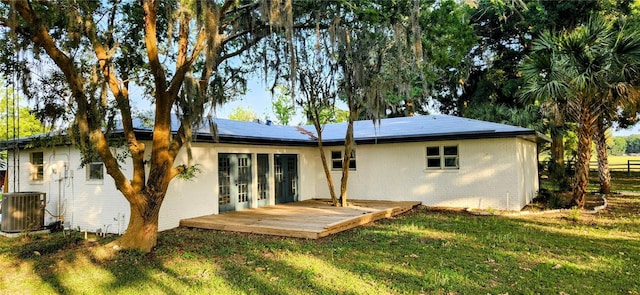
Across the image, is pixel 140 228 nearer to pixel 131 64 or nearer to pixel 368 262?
pixel 131 64

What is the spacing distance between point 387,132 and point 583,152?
518 centimetres

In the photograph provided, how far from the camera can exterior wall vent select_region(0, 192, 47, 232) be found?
26.3ft

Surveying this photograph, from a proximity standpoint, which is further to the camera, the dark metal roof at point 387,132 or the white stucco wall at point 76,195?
the dark metal roof at point 387,132

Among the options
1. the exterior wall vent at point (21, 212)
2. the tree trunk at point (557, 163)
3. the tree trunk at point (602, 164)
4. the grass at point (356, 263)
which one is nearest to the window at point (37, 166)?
the exterior wall vent at point (21, 212)

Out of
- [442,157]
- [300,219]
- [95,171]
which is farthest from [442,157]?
[95,171]

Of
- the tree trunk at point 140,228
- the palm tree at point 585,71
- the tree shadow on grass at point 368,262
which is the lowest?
the tree shadow on grass at point 368,262

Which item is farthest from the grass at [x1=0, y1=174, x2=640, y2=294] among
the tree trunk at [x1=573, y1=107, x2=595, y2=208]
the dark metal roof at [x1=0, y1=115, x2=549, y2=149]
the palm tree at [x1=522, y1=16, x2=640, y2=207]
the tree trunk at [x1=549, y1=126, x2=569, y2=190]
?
the tree trunk at [x1=549, y1=126, x2=569, y2=190]

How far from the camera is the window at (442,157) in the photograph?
1095 cm

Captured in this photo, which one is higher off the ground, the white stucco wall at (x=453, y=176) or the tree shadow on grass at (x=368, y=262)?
the white stucco wall at (x=453, y=176)

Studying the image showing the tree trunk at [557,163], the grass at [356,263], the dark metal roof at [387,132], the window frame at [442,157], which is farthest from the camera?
the tree trunk at [557,163]

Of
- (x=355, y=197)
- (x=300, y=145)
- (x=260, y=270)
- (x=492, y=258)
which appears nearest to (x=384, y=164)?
(x=355, y=197)

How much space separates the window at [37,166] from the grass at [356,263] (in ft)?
7.63

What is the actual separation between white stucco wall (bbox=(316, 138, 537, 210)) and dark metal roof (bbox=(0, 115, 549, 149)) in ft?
1.28

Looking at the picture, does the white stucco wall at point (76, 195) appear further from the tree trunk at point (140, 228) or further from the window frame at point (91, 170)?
the tree trunk at point (140, 228)
